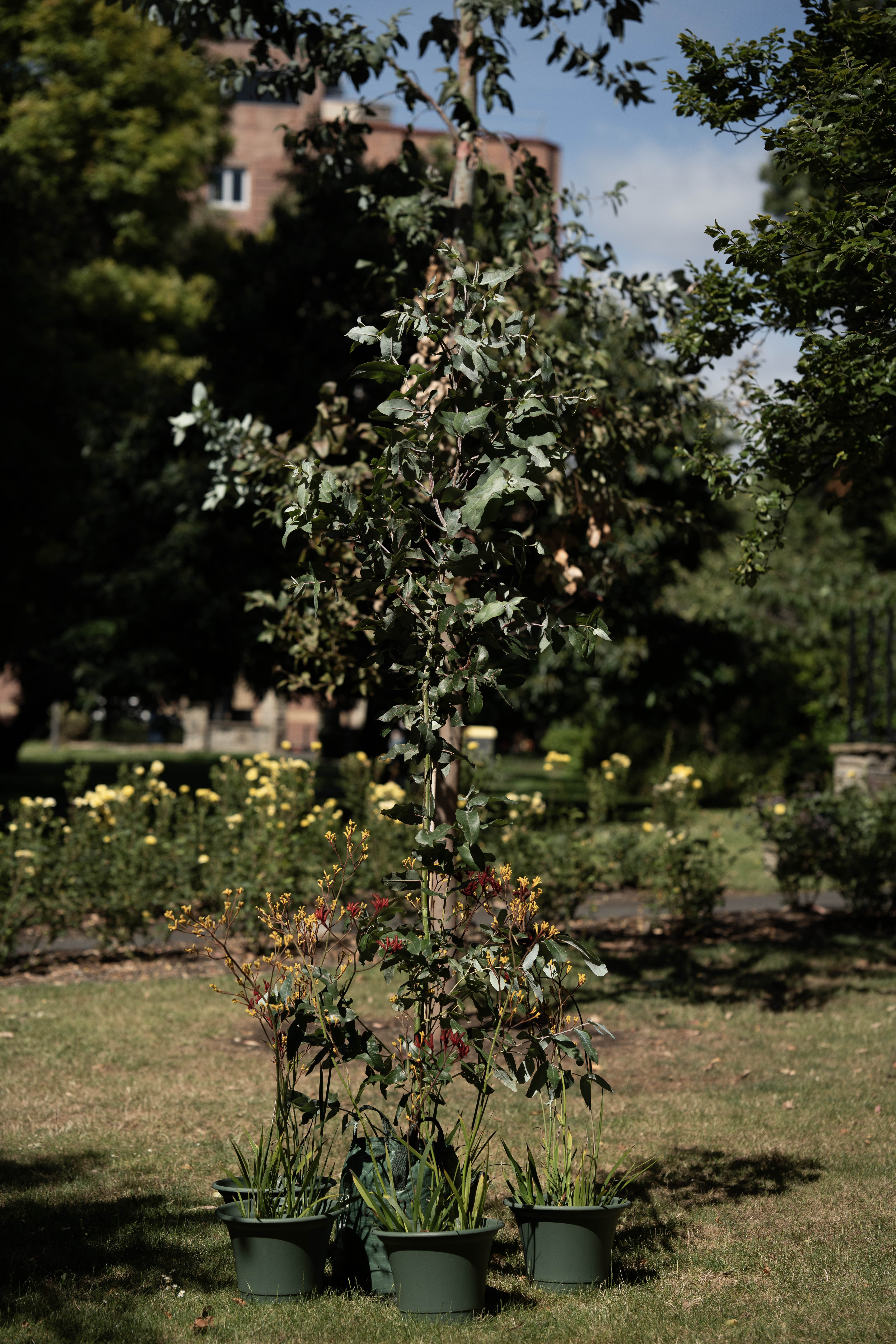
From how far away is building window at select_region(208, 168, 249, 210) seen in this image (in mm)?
46812

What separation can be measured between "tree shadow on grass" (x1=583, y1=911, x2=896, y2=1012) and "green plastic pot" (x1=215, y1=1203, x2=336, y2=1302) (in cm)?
449

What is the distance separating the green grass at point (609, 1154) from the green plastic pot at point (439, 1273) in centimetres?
6

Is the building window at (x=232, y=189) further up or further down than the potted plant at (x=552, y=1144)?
further up

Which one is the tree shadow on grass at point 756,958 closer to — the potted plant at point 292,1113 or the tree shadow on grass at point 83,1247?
the tree shadow on grass at point 83,1247

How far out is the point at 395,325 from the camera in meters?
3.83

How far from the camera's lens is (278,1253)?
3.56 metres

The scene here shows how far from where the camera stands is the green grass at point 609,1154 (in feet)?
11.6

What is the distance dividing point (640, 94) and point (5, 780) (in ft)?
55.3

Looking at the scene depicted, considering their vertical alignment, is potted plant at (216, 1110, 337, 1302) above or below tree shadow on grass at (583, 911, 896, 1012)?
above

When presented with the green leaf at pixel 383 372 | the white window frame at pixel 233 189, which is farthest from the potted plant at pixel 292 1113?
the white window frame at pixel 233 189

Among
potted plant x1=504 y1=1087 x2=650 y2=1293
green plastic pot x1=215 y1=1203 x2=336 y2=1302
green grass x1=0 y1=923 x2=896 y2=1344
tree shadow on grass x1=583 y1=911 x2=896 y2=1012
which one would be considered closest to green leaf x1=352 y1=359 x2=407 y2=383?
potted plant x1=504 y1=1087 x2=650 y2=1293

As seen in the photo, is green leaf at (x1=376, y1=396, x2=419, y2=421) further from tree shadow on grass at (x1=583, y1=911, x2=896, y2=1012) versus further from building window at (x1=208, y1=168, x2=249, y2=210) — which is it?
building window at (x1=208, y1=168, x2=249, y2=210)

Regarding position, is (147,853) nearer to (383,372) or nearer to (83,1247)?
(83,1247)

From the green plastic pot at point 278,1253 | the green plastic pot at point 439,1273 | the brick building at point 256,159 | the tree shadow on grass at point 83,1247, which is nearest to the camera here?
the green plastic pot at point 439,1273
